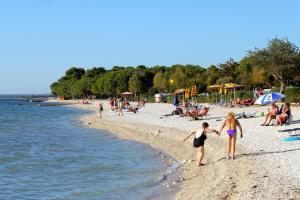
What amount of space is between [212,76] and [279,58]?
1335 inches

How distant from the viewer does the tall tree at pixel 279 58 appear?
41.8 meters

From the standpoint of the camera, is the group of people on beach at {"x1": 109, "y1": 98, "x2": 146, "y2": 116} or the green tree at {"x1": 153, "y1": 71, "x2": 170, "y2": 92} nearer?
the group of people on beach at {"x1": 109, "y1": 98, "x2": 146, "y2": 116}

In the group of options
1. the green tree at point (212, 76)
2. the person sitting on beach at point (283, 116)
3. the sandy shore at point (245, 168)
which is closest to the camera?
the sandy shore at point (245, 168)

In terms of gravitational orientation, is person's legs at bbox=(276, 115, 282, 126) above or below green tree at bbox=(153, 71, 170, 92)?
below

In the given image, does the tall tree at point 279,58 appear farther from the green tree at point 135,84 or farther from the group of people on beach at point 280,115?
the green tree at point 135,84

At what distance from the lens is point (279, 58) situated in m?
42.1

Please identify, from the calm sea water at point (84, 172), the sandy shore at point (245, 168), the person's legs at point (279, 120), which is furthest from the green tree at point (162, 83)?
the person's legs at point (279, 120)

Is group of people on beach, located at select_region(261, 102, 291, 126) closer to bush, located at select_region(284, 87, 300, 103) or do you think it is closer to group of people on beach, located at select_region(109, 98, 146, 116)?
bush, located at select_region(284, 87, 300, 103)

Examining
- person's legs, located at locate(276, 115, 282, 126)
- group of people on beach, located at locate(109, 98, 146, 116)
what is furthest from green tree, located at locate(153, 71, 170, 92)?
person's legs, located at locate(276, 115, 282, 126)

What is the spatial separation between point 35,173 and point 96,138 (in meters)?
12.0

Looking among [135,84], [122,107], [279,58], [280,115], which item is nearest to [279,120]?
[280,115]

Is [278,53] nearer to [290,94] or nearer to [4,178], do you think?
[290,94]

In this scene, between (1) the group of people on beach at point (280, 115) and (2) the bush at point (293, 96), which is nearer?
(1) the group of people on beach at point (280, 115)

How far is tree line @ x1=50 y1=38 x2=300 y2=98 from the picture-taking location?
4228cm
